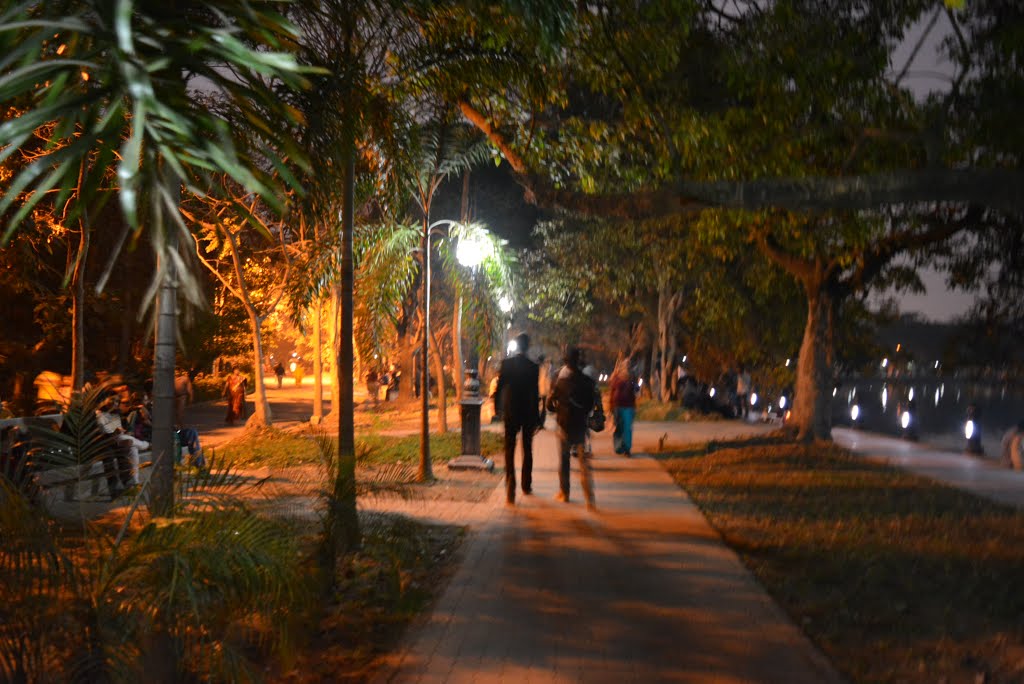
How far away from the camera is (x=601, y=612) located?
21.4 feet

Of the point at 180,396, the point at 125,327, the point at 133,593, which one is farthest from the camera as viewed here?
the point at 125,327

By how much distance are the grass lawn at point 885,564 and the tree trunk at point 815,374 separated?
14.0 ft

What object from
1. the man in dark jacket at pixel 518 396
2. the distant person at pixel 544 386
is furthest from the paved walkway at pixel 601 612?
the distant person at pixel 544 386

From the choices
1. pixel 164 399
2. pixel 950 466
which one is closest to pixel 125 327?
pixel 950 466

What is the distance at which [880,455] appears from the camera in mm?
17594

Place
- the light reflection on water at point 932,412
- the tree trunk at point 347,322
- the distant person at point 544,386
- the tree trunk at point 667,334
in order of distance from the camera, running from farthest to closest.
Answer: the tree trunk at point 667,334
the light reflection on water at point 932,412
the distant person at point 544,386
the tree trunk at point 347,322

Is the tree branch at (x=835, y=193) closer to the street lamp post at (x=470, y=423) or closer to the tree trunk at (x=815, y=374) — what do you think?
the street lamp post at (x=470, y=423)

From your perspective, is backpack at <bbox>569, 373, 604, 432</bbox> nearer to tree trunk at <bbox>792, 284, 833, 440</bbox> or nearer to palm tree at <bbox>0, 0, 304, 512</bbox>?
palm tree at <bbox>0, 0, 304, 512</bbox>

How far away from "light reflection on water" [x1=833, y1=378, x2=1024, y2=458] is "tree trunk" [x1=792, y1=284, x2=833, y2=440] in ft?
10.0

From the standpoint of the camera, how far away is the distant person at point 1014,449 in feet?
50.5

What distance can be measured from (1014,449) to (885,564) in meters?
9.29

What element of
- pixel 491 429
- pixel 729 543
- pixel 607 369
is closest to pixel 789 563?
pixel 729 543

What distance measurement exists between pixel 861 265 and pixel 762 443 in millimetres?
3801

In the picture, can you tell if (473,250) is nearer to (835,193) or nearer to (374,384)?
(835,193)
